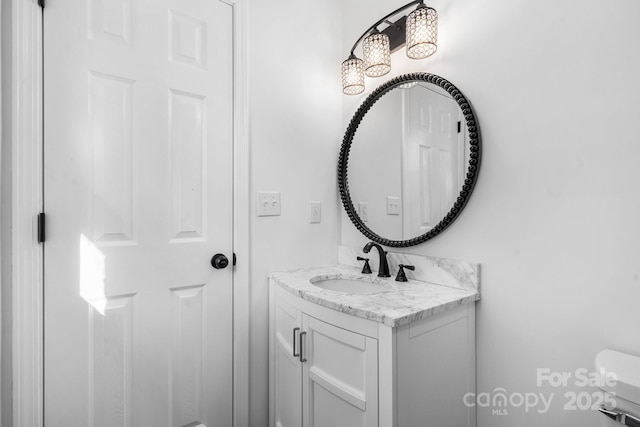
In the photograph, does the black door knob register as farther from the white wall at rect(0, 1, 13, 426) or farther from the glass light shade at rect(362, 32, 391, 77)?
the glass light shade at rect(362, 32, 391, 77)

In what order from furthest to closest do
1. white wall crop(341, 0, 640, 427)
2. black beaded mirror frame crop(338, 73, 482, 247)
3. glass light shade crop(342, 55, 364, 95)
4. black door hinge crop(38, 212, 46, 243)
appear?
glass light shade crop(342, 55, 364, 95) < black beaded mirror frame crop(338, 73, 482, 247) < black door hinge crop(38, 212, 46, 243) < white wall crop(341, 0, 640, 427)

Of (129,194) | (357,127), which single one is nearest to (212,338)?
(129,194)

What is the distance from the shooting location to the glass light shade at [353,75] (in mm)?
1666

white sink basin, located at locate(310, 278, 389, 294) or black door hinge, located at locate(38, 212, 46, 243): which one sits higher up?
black door hinge, located at locate(38, 212, 46, 243)

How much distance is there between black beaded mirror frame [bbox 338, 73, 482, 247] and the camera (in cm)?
124

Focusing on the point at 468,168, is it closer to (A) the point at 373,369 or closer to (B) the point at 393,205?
(B) the point at 393,205

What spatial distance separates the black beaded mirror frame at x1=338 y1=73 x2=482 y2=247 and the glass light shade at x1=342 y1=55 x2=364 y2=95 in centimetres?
9

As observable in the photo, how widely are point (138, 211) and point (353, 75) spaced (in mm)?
1223

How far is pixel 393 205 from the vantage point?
1.56m

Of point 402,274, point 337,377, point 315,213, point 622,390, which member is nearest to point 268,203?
point 315,213

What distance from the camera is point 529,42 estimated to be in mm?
1122

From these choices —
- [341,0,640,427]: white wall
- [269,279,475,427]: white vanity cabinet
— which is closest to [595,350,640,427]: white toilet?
[341,0,640,427]: white wall

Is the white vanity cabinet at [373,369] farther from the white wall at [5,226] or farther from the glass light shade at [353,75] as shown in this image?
the glass light shade at [353,75]

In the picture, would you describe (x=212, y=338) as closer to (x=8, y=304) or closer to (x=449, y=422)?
(x=8, y=304)
